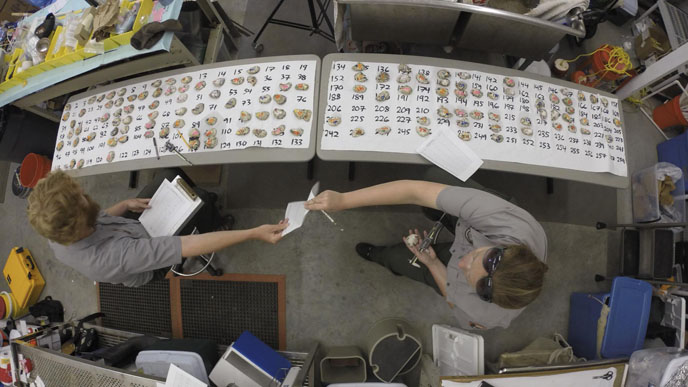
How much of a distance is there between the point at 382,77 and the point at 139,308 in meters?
3.01

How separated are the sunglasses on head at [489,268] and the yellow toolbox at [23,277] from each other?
4195mm

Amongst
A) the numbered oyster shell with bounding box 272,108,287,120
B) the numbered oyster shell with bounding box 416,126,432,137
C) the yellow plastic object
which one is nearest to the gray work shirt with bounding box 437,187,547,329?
the numbered oyster shell with bounding box 416,126,432,137

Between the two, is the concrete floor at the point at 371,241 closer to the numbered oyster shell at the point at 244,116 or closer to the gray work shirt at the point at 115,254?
the numbered oyster shell at the point at 244,116

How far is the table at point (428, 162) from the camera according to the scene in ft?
6.22

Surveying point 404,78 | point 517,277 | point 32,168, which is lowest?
point 517,277

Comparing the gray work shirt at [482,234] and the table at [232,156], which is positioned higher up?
the table at [232,156]

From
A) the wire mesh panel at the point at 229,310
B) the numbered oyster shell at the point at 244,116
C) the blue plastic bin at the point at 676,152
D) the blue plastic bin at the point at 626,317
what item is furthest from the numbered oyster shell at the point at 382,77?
the blue plastic bin at the point at 676,152

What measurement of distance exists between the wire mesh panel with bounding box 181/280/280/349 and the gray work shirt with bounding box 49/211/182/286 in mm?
1265

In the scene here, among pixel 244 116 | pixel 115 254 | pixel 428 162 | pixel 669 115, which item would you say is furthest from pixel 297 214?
pixel 669 115

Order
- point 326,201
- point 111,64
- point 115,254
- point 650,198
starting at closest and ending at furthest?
1. point 115,254
2. point 326,201
3. point 111,64
4. point 650,198

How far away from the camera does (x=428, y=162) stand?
6.29 feet

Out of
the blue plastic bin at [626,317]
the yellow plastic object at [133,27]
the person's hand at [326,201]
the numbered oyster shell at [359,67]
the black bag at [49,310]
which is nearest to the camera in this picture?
the person's hand at [326,201]

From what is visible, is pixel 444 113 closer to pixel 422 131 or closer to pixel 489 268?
pixel 422 131

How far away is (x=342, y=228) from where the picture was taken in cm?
296
